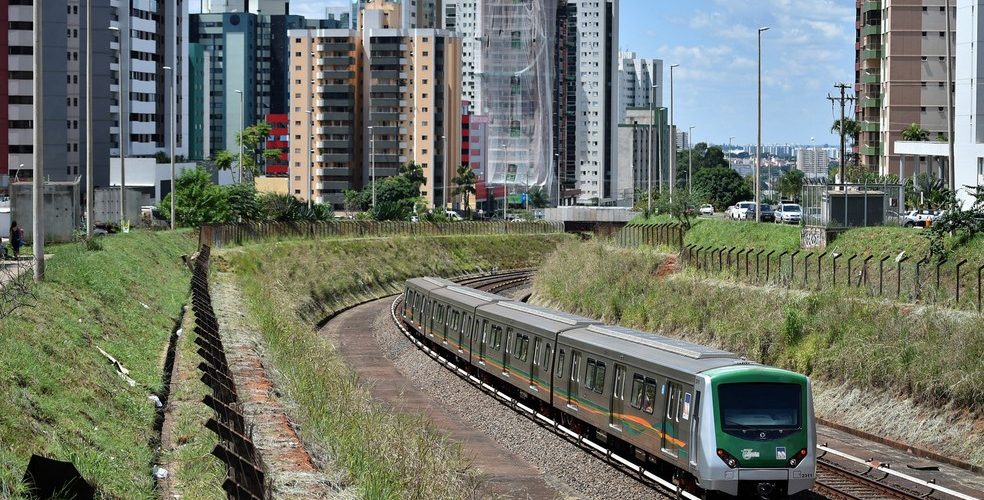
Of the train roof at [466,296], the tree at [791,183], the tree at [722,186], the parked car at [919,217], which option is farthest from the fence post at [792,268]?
the tree at [722,186]

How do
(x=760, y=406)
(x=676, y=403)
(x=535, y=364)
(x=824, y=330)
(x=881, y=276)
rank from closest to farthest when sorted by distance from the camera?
(x=760, y=406), (x=676, y=403), (x=535, y=364), (x=824, y=330), (x=881, y=276)

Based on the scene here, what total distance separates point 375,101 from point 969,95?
104m

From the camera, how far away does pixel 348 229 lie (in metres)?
87.0

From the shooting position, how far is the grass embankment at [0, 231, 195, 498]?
45.4 feet

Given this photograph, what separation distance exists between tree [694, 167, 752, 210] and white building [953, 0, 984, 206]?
73.0 m

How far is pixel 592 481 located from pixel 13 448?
12.7 meters

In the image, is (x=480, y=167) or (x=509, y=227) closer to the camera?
(x=509, y=227)

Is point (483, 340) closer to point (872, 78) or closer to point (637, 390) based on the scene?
point (637, 390)

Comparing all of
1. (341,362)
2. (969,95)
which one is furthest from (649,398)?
(969,95)

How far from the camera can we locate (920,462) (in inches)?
1024

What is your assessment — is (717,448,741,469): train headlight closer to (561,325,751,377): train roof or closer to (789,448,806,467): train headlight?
(789,448,806,467): train headlight

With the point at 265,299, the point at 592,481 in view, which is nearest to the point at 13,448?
the point at 592,481

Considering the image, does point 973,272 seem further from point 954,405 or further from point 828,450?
point 828,450

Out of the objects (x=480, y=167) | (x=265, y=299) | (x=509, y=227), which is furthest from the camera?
(x=480, y=167)
